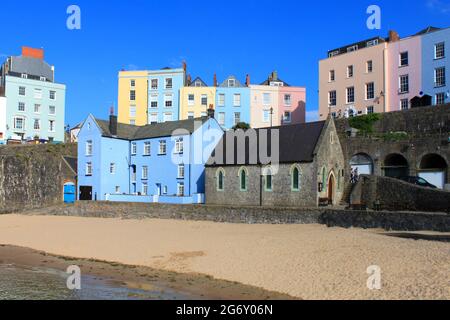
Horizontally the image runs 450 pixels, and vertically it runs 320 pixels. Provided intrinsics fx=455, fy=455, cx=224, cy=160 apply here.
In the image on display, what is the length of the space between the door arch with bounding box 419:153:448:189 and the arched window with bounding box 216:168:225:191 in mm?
14790

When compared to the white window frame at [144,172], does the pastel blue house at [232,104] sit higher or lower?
higher

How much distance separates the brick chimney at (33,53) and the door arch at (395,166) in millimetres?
56218

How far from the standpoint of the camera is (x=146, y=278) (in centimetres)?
1571

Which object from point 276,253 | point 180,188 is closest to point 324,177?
point 276,253

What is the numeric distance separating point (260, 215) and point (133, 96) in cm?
4096

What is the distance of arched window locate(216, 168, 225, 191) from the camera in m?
35.7

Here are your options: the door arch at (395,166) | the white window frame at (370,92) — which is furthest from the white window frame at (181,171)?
the white window frame at (370,92)

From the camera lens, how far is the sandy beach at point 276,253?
1316 centimetres

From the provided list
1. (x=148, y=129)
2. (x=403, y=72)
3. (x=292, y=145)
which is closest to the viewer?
(x=292, y=145)

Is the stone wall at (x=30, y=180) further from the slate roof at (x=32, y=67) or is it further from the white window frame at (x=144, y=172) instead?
the slate roof at (x=32, y=67)

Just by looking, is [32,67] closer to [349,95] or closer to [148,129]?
[148,129]

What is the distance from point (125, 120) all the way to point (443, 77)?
4068 centimetres

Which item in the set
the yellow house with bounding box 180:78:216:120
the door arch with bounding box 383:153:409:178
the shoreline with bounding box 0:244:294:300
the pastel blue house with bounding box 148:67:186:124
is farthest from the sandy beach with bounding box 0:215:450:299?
the pastel blue house with bounding box 148:67:186:124
